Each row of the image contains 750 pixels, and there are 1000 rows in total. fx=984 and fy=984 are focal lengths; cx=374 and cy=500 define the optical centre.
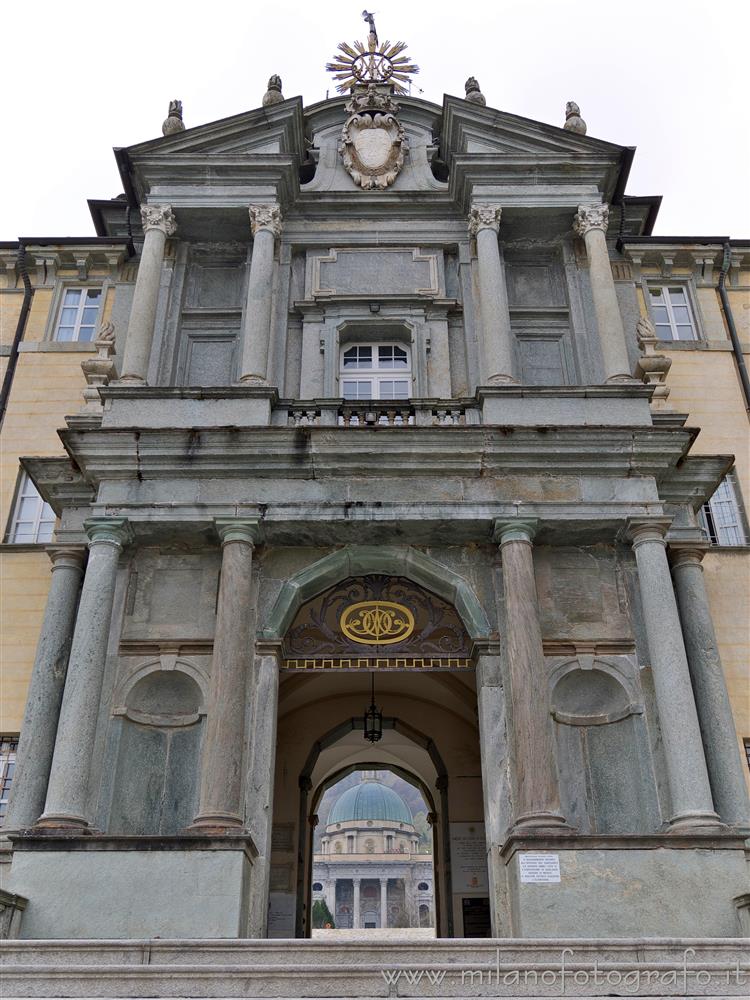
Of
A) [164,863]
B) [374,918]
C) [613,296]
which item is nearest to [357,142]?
[613,296]

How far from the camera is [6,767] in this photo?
17344mm

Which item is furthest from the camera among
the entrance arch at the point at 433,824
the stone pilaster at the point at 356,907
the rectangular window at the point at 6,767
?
the stone pilaster at the point at 356,907

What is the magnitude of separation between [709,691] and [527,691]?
3.21 m

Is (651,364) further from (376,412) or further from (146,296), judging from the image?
(146,296)

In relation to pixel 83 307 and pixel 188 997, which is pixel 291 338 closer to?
pixel 83 307

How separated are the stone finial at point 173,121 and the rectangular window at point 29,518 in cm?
789

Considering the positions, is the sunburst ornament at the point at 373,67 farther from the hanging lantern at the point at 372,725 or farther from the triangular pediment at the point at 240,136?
the hanging lantern at the point at 372,725

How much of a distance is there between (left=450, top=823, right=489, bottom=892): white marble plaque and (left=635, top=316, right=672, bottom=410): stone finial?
32.3ft

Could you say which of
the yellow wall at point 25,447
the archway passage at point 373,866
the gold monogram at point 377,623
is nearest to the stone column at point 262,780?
the gold monogram at point 377,623

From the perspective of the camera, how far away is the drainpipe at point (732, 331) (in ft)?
69.8

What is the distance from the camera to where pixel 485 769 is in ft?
48.0

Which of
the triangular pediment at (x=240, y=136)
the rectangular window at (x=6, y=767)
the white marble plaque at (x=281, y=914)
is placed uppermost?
the triangular pediment at (x=240, y=136)

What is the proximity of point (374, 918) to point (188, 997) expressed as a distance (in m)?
86.4

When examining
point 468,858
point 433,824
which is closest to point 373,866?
point 433,824
